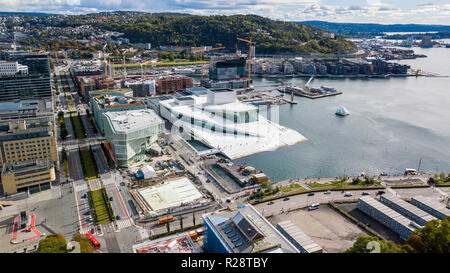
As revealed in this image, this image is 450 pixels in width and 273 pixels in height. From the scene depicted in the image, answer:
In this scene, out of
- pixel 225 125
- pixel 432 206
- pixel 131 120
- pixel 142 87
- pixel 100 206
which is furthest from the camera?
pixel 142 87

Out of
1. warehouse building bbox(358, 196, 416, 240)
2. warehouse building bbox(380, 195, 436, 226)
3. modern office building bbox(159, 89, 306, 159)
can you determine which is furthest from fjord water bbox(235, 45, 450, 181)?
warehouse building bbox(358, 196, 416, 240)

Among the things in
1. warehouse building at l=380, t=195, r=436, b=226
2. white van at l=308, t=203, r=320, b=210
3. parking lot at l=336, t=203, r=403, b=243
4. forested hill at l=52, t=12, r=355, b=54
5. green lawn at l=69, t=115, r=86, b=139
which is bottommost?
parking lot at l=336, t=203, r=403, b=243

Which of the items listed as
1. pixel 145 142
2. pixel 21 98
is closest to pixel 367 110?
pixel 145 142

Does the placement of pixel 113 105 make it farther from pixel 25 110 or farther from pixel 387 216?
pixel 387 216

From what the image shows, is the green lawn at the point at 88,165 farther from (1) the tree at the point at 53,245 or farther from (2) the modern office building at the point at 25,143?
(1) the tree at the point at 53,245

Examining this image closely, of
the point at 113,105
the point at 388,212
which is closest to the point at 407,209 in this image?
the point at 388,212

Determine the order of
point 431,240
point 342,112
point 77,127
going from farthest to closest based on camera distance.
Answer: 1. point 342,112
2. point 77,127
3. point 431,240

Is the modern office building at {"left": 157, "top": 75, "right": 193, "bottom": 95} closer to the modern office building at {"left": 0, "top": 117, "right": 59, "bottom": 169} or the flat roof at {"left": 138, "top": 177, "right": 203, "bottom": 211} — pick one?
the modern office building at {"left": 0, "top": 117, "right": 59, "bottom": 169}
